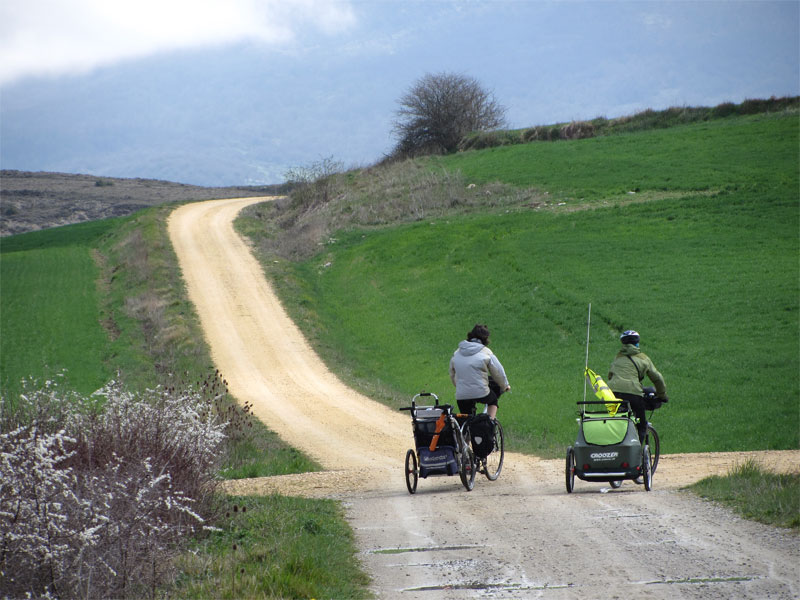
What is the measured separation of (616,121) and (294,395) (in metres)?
50.9

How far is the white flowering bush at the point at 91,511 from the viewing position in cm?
649

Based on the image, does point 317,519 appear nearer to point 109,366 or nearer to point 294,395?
point 294,395

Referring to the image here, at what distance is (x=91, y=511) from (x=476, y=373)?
6.23 metres

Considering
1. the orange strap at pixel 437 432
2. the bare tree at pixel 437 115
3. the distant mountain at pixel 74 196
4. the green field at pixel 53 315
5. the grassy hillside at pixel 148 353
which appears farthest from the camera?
the distant mountain at pixel 74 196

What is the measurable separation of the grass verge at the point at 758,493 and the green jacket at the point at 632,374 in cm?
144

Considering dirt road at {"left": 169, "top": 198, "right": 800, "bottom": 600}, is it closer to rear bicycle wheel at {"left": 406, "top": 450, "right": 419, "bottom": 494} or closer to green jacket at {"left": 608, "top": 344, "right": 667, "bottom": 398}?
rear bicycle wheel at {"left": 406, "top": 450, "right": 419, "bottom": 494}

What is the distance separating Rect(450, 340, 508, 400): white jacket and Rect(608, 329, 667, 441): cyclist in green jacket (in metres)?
1.60

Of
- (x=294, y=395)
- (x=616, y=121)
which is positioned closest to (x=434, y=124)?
(x=616, y=121)

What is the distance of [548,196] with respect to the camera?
50.6m

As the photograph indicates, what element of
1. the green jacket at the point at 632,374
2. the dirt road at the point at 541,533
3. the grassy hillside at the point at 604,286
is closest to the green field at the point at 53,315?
the dirt road at the point at 541,533

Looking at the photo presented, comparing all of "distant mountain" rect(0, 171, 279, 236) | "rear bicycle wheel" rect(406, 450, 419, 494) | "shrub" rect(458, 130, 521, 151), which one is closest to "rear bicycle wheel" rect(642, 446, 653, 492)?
"rear bicycle wheel" rect(406, 450, 419, 494)

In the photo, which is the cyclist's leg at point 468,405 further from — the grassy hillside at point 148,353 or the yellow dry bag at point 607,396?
A: the grassy hillside at point 148,353

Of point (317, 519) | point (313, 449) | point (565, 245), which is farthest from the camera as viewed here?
point (565, 245)

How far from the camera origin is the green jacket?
38.5ft
